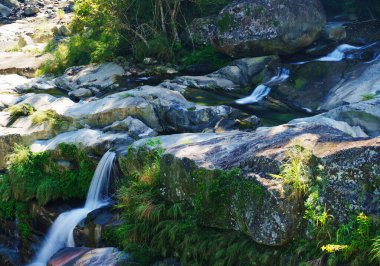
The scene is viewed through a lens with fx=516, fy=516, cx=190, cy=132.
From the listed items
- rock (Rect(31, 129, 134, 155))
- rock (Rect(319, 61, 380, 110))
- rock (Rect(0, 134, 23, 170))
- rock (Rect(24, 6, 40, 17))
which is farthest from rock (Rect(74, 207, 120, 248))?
rock (Rect(24, 6, 40, 17))

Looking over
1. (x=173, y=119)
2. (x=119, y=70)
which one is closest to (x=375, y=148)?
(x=173, y=119)

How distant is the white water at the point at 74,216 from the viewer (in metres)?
10.4

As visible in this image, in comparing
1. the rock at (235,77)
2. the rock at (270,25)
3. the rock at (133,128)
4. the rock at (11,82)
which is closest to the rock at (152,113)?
the rock at (133,128)

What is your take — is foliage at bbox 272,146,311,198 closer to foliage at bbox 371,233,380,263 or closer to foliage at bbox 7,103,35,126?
foliage at bbox 371,233,380,263

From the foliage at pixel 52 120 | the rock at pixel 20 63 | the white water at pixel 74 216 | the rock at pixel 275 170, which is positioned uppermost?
the rock at pixel 275 170

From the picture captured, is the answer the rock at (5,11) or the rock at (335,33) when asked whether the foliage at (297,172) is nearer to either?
the rock at (335,33)

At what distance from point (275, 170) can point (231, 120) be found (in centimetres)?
711

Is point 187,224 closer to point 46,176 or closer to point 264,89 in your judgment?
point 46,176

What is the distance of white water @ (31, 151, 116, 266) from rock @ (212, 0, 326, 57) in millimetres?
9957

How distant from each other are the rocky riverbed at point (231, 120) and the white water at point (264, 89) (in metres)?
0.08

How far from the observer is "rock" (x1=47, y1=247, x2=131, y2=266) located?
7980 mm

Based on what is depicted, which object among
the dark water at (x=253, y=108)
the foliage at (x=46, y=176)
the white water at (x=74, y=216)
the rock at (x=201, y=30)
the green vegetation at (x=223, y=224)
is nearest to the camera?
the green vegetation at (x=223, y=224)

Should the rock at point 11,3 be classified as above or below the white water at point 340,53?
below

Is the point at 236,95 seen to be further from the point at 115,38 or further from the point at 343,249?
the point at 343,249
